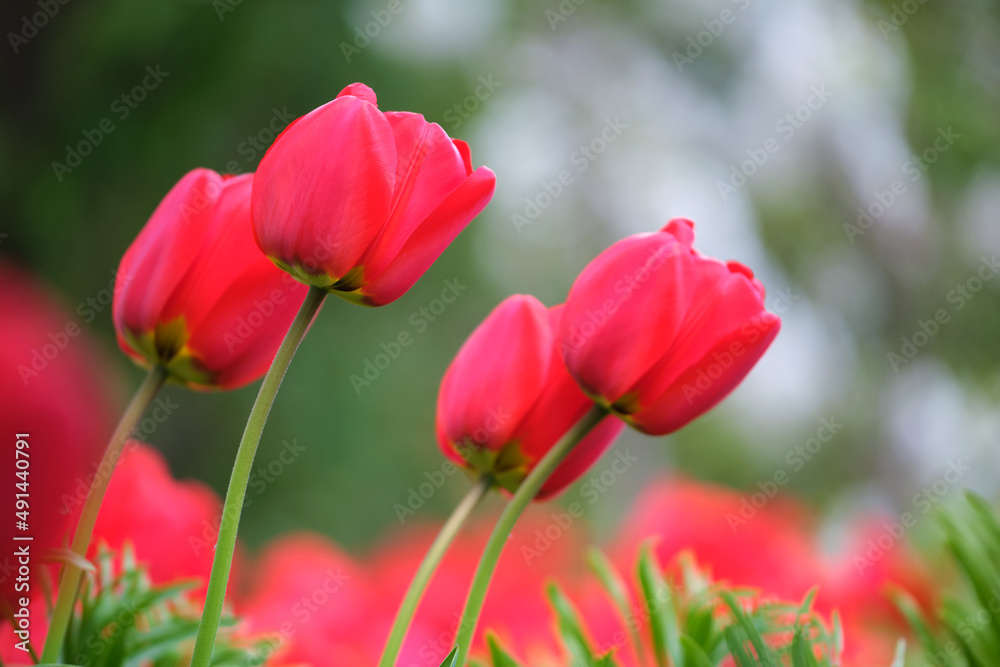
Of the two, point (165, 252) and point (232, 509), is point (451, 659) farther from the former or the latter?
point (165, 252)

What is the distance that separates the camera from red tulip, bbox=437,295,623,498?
36 cm

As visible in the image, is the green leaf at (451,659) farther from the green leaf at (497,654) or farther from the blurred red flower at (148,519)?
the blurred red flower at (148,519)

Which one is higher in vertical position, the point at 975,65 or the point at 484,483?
the point at 975,65

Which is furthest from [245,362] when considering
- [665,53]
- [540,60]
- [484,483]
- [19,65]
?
[540,60]

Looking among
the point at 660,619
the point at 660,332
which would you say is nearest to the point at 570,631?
the point at 660,619

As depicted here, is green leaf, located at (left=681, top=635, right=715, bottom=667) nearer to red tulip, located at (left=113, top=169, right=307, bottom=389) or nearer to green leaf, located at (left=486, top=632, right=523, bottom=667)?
green leaf, located at (left=486, top=632, right=523, bottom=667)

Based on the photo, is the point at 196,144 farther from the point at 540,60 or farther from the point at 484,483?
the point at 540,60

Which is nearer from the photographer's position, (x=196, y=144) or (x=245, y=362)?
(x=245, y=362)

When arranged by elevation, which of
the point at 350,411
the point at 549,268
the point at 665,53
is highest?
the point at 665,53

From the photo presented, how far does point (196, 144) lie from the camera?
236cm

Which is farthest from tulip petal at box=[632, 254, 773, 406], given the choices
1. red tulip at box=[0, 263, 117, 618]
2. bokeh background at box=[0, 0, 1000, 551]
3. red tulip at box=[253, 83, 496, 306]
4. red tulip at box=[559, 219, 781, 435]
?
bokeh background at box=[0, 0, 1000, 551]

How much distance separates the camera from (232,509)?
10.0 inches

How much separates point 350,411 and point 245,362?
247cm

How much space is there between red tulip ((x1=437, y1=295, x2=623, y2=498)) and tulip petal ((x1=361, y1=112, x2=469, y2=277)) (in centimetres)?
8
